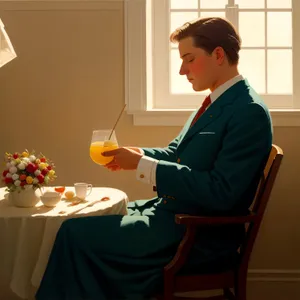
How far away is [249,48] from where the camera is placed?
331 centimetres

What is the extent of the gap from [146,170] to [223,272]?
48 centimetres

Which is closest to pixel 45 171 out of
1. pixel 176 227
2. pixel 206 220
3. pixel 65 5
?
pixel 176 227

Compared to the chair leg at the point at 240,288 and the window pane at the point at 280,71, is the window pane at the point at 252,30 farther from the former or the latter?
the chair leg at the point at 240,288

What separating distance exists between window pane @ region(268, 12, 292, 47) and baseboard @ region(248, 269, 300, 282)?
1348 millimetres

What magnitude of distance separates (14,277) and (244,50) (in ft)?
6.61

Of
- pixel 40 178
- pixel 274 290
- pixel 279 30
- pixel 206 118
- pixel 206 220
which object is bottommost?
pixel 274 290

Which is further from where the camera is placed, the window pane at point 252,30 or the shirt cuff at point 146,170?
the window pane at point 252,30

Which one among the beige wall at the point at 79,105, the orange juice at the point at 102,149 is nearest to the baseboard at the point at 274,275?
the beige wall at the point at 79,105

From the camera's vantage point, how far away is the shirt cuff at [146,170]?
200 cm

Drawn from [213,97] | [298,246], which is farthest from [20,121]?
[298,246]

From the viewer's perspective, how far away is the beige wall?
3.02 m

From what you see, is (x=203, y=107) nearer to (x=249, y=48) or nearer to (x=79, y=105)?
(x=79, y=105)

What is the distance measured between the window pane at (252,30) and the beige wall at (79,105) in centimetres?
62

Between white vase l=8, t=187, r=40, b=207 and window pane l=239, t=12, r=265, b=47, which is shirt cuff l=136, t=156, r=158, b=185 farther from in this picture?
window pane l=239, t=12, r=265, b=47
